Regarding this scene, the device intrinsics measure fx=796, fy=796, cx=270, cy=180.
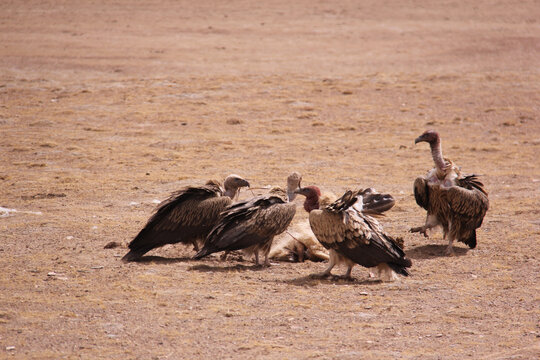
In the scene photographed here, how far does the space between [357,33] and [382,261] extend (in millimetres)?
20168

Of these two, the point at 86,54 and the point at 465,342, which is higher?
the point at 86,54

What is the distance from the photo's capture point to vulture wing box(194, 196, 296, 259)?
8.46m

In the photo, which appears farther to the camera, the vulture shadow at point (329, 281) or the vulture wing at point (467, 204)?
the vulture wing at point (467, 204)

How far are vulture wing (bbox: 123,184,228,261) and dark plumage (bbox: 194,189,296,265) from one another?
333mm

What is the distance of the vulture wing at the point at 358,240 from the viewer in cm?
805

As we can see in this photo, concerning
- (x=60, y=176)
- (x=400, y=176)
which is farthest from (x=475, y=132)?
(x=60, y=176)

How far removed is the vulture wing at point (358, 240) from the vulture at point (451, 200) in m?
1.75

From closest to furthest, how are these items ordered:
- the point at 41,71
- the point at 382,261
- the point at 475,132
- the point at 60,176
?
the point at 382,261, the point at 60,176, the point at 475,132, the point at 41,71

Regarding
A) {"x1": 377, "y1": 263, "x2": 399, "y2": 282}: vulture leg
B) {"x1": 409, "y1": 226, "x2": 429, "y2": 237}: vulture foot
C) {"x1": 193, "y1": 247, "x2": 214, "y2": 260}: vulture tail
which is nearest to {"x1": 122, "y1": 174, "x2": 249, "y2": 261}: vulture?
{"x1": 193, "y1": 247, "x2": 214, "y2": 260}: vulture tail

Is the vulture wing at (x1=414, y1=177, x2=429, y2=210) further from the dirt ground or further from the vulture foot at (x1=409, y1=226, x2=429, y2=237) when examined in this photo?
the dirt ground

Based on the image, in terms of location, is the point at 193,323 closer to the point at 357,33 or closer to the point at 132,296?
the point at 132,296

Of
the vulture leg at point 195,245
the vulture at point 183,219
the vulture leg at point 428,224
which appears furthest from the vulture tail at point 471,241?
the vulture leg at point 195,245

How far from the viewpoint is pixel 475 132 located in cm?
1741

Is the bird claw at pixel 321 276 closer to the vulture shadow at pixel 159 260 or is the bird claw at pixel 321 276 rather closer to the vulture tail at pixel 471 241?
the vulture shadow at pixel 159 260
